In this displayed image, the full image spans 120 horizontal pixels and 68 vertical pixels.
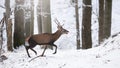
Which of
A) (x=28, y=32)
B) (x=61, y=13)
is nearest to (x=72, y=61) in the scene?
(x=28, y=32)

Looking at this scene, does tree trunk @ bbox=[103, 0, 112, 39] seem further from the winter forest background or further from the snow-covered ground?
the snow-covered ground

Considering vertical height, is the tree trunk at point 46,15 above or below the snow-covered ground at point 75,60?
above

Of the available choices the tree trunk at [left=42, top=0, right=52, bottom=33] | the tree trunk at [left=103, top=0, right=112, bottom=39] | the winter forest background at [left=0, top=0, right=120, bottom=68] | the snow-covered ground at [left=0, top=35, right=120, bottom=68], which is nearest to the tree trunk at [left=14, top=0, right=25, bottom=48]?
the winter forest background at [left=0, top=0, right=120, bottom=68]

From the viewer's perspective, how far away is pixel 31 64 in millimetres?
12359

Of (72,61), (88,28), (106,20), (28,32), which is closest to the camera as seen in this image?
(72,61)

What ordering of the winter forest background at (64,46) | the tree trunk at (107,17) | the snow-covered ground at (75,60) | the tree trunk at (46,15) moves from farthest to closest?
the tree trunk at (46,15) < the tree trunk at (107,17) < the winter forest background at (64,46) < the snow-covered ground at (75,60)

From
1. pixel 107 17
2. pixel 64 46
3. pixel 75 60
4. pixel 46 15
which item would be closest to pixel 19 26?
pixel 46 15

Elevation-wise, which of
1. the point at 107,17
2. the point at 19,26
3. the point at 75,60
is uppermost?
the point at 107,17

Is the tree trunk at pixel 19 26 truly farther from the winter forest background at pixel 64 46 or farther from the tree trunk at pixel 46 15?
the tree trunk at pixel 46 15

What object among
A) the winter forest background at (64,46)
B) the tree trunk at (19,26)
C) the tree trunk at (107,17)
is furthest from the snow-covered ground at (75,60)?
the tree trunk at (19,26)

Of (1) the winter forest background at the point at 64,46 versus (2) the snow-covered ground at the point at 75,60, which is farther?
(1) the winter forest background at the point at 64,46

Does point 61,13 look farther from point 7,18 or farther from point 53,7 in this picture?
point 7,18

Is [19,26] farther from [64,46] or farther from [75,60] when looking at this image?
[75,60]

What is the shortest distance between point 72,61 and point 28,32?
1155 centimetres
